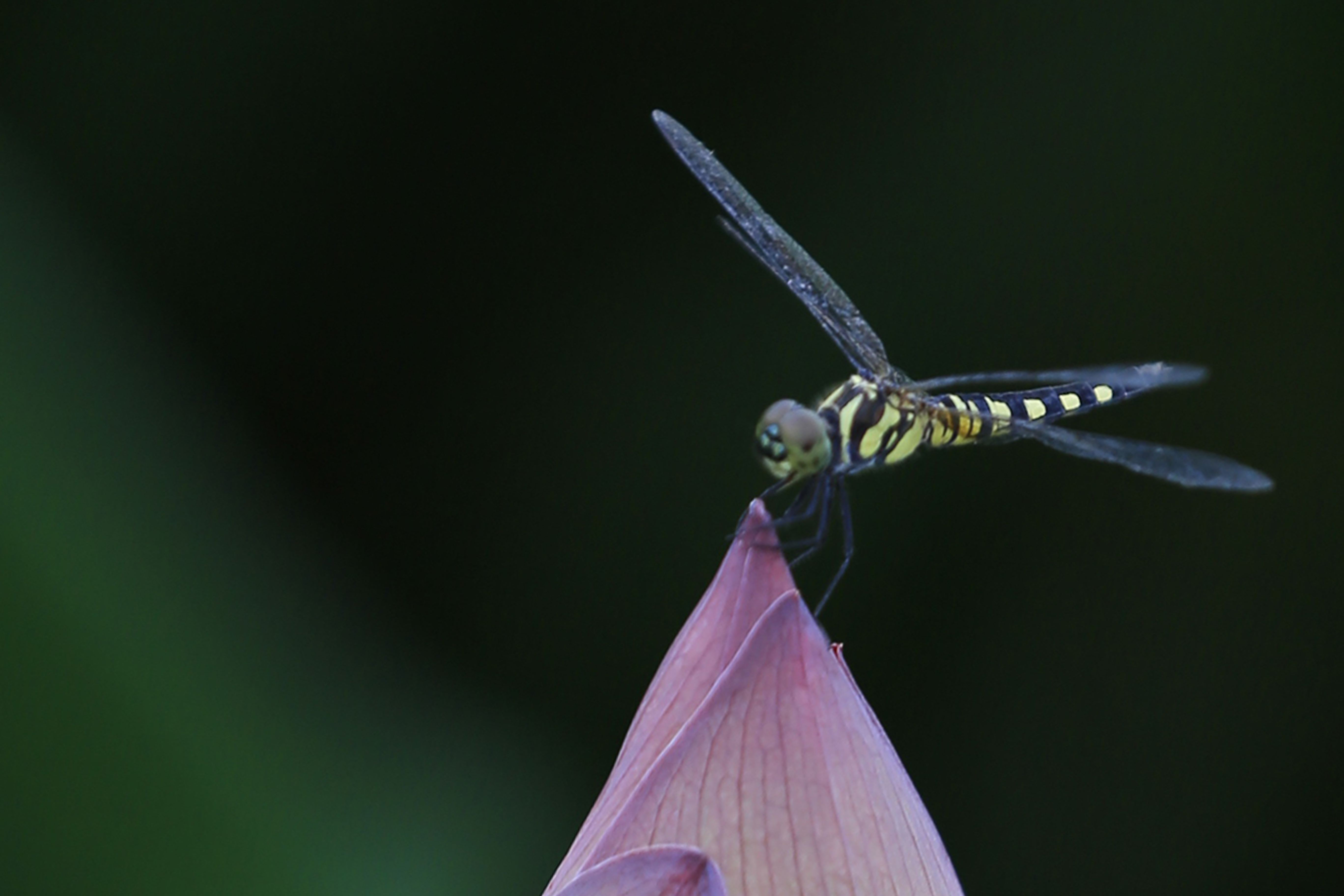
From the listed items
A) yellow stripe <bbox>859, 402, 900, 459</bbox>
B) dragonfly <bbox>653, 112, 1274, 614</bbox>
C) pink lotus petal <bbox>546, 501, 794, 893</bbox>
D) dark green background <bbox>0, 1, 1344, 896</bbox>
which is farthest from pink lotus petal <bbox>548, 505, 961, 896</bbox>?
dark green background <bbox>0, 1, 1344, 896</bbox>

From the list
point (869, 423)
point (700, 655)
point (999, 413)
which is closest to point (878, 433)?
point (869, 423)

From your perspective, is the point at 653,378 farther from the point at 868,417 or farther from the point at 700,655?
the point at 700,655

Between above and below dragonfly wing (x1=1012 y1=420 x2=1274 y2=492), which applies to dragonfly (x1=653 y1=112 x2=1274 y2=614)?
above

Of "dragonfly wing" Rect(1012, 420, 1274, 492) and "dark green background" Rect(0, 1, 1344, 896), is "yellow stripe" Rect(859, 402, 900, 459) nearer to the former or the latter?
"dragonfly wing" Rect(1012, 420, 1274, 492)

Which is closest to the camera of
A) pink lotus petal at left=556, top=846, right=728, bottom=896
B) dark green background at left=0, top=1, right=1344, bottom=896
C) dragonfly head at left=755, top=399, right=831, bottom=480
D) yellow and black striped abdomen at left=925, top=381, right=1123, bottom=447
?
pink lotus petal at left=556, top=846, right=728, bottom=896

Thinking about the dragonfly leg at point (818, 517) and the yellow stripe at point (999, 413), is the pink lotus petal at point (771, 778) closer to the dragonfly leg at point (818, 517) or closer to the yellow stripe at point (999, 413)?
the dragonfly leg at point (818, 517)

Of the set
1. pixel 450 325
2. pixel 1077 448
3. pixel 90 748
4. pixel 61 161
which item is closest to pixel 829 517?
pixel 1077 448

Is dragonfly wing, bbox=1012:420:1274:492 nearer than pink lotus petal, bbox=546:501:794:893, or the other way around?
pink lotus petal, bbox=546:501:794:893
